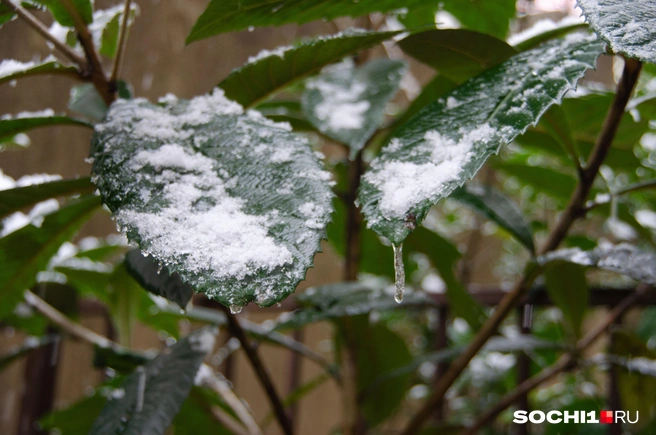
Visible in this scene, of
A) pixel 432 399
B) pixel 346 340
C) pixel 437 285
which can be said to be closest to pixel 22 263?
pixel 346 340

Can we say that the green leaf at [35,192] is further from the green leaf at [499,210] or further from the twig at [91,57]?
the green leaf at [499,210]

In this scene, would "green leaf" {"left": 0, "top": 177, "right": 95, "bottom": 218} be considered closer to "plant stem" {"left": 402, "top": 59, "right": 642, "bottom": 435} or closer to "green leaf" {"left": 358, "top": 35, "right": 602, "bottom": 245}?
"green leaf" {"left": 358, "top": 35, "right": 602, "bottom": 245}

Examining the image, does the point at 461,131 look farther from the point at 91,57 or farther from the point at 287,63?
the point at 91,57

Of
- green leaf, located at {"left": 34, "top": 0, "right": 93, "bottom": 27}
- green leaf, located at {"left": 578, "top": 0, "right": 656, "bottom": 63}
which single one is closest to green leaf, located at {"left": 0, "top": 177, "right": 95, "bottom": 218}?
green leaf, located at {"left": 34, "top": 0, "right": 93, "bottom": 27}

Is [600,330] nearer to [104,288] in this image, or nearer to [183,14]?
[104,288]

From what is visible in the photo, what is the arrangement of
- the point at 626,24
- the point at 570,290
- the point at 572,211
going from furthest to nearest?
the point at 570,290 < the point at 572,211 < the point at 626,24

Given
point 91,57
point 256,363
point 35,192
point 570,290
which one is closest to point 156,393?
point 256,363

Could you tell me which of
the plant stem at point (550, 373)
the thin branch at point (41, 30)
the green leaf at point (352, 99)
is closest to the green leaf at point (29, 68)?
the thin branch at point (41, 30)
